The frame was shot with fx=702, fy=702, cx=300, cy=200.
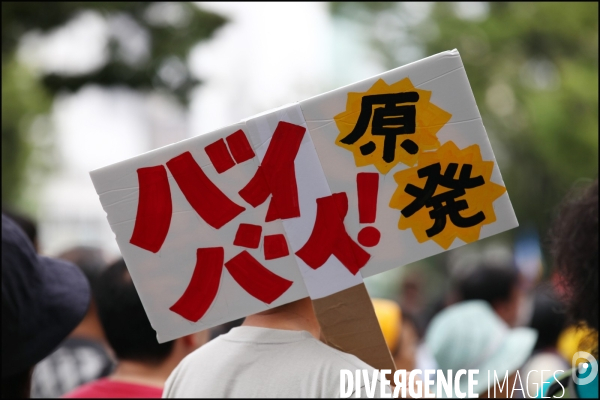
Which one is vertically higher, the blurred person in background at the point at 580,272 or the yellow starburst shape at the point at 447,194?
the yellow starburst shape at the point at 447,194

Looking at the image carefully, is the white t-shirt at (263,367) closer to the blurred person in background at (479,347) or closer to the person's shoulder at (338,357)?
the person's shoulder at (338,357)

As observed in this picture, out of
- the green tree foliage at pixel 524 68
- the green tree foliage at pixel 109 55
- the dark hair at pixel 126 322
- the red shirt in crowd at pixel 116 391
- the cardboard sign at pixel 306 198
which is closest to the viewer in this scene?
the cardboard sign at pixel 306 198

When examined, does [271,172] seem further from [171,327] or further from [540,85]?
[540,85]

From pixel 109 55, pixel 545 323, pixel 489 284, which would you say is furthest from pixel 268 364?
pixel 109 55

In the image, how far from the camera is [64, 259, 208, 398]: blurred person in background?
2.40 m

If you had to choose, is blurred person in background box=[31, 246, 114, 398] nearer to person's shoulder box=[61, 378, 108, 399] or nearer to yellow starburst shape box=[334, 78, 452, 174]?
person's shoulder box=[61, 378, 108, 399]

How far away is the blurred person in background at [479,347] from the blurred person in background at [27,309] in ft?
5.10

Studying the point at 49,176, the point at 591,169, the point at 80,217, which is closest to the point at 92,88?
the point at 49,176

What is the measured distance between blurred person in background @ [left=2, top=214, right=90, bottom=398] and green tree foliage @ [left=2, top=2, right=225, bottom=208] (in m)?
10.0

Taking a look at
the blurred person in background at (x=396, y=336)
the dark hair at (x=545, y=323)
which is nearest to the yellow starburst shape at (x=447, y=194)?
the blurred person in background at (x=396, y=336)

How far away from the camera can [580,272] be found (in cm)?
190

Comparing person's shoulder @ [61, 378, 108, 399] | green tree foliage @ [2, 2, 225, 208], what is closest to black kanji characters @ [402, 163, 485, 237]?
person's shoulder @ [61, 378, 108, 399]

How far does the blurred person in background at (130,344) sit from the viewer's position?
240 centimetres

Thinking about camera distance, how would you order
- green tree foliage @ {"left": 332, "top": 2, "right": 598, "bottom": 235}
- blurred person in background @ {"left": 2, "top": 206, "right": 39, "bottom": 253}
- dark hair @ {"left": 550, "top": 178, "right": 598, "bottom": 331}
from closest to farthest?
1. dark hair @ {"left": 550, "top": 178, "right": 598, "bottom": 331}
2. blurred person in background @ {"left": 2, "top": 206, "right": 39, "bottom": 253}
3. green tree foliage @ {"left": 332, "top": 2, "right": 598, "bottom": 235}
